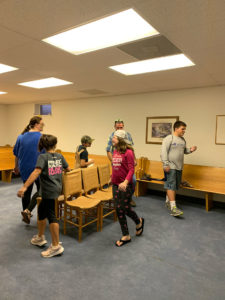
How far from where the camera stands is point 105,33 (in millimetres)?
2193

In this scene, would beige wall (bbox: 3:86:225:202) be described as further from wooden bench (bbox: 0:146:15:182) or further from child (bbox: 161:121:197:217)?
wooden bench (bbox: 0:146:15:182)

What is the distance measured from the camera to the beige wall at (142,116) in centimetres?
455

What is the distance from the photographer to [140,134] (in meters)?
5.54

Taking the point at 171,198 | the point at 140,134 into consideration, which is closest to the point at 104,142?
the point at 140,134

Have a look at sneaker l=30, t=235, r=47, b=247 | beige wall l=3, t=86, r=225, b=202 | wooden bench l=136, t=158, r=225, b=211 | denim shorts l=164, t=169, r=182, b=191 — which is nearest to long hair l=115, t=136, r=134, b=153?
sneaker l=30, t=235, r=47, b=247

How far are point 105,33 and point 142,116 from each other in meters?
3.41

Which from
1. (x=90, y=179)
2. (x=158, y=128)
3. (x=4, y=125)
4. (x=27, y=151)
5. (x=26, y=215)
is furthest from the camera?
(x=4, y=125)

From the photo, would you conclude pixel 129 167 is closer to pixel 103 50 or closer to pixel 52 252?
pixel 52 252

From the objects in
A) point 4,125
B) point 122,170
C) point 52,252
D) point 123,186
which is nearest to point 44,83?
point 122,170

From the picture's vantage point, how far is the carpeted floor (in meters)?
1.97

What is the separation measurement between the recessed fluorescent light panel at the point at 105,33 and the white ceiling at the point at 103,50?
11 centimetres

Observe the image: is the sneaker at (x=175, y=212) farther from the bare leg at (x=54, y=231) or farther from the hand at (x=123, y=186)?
the bare leg at (x=54, y=231)

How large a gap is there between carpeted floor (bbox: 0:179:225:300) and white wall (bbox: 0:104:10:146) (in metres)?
6.22

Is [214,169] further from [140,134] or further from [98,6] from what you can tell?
[98,6]
